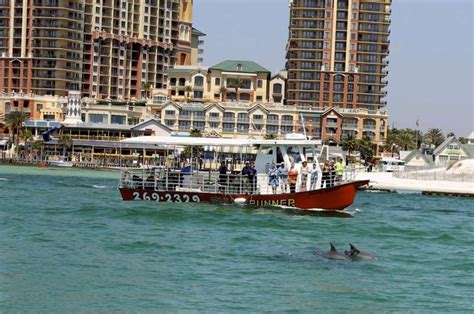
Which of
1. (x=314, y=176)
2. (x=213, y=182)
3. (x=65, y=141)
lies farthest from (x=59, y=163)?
(x=314, y=176)

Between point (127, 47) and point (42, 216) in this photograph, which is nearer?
point (42, 216)

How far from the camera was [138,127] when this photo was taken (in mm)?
159375

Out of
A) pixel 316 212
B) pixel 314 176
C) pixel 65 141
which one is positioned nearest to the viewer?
pixel 316 212

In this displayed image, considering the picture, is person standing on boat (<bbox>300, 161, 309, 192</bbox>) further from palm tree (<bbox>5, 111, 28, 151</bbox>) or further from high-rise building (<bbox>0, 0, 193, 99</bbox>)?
high-rise building (<bbox>0, 0, 193, 99</bbox>)

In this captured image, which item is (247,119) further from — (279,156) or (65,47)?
(279,156)

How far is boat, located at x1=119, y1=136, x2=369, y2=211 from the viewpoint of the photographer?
4900 centimetres

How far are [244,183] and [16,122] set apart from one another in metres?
121

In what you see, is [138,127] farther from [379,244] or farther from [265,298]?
[265,298]

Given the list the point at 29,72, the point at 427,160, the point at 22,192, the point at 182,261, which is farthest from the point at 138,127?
the point at 182,261

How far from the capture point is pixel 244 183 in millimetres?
50406

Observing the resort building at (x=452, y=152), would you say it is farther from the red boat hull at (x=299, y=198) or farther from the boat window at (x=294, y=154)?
the red boat hull at (x=299, y=198)

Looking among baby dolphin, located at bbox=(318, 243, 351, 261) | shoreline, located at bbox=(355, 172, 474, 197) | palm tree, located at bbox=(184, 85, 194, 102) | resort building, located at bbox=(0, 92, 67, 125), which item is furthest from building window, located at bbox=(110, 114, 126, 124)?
baby dolphin, located at bbox=(318, 243, 351, 261)

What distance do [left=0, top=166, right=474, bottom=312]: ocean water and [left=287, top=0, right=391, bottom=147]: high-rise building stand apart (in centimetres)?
12665

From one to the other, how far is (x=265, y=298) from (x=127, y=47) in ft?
567
